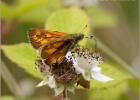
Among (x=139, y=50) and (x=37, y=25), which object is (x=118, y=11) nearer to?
(x=139, y=50)

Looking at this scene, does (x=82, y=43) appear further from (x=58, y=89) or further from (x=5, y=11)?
(x=5, y=11)

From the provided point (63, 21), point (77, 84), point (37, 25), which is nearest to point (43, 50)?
point (77, 84)

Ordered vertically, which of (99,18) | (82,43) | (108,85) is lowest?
(108,85)

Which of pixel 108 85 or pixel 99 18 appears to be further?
pixel 99 18

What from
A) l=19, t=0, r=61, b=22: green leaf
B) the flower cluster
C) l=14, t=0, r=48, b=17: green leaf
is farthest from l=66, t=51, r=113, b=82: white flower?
l=19, t=0, r=61, b=22: green leaf

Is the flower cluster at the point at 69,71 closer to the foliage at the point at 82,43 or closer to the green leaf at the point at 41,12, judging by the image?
the foliage at the point at 82,43

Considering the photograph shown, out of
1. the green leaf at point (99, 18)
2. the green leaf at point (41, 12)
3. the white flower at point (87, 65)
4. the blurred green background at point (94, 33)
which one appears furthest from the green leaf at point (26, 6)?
the white flower at point (87, 65)

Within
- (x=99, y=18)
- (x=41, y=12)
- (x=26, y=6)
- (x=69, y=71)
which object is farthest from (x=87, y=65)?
(x=99, y=18)
